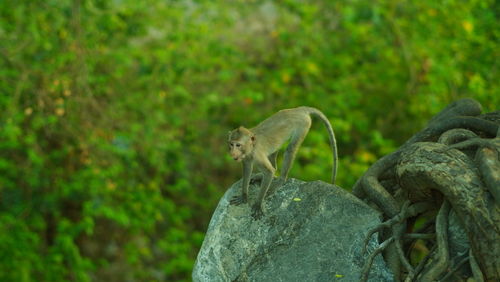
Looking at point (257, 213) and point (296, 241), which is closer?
point (296, 241)

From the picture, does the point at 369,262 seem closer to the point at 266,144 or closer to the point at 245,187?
the point at 245,187


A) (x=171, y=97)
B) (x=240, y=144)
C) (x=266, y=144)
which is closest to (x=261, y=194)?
(x=240, y=144)

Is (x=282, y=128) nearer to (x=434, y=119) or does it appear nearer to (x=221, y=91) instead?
(x=434, y=119)

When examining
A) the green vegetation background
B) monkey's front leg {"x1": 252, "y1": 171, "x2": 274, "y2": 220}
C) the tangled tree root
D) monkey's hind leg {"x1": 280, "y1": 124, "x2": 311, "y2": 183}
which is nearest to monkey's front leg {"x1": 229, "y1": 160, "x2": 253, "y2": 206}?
monkey's front leg {"x1": 252, "y1": 171, "x2": 274, "y2": 220}

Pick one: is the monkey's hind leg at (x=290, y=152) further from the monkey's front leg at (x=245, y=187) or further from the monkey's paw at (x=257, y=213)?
the monkey's paw at (x=257, y=213)

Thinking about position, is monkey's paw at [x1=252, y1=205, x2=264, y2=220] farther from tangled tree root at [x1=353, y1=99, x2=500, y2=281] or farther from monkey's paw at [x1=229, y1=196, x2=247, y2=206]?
tangled tree root at [x1=353, y1=99, x2=500, y2=281]
